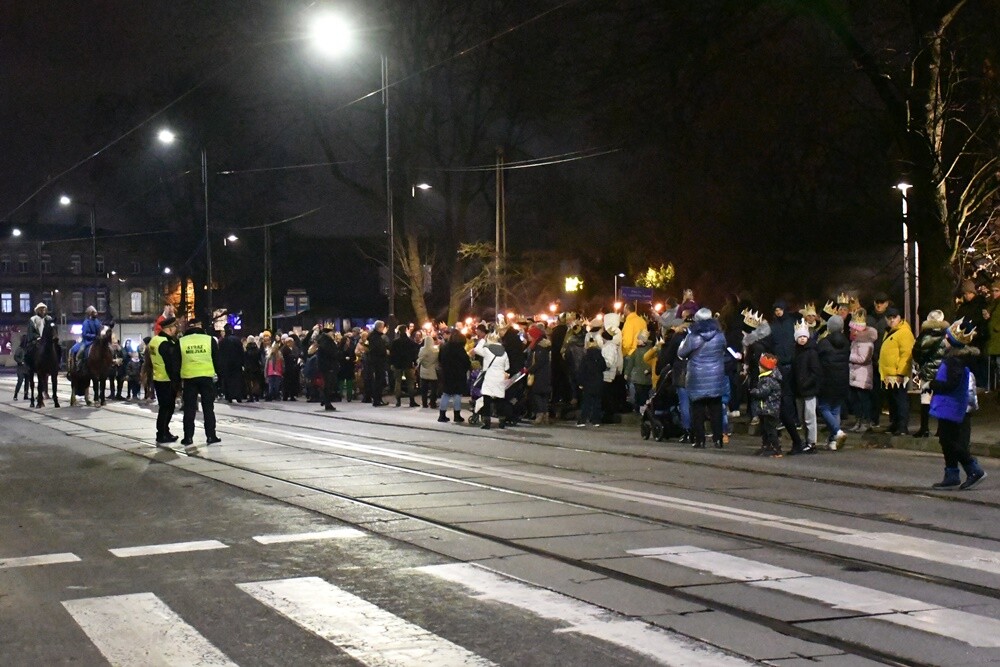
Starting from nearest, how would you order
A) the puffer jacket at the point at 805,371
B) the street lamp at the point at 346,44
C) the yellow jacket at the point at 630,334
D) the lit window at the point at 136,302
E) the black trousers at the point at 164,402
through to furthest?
the puffer jacket at the point at 805,371, the black trousers at the point at 164,402, the yellow jacket at the point at 630,334, the street lamp at the point at 346,44, the lit window at the point at 136,302

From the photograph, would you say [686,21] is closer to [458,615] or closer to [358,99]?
[458,615]

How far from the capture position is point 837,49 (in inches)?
937

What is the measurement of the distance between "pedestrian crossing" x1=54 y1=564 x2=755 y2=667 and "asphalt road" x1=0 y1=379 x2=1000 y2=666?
2 centimetres

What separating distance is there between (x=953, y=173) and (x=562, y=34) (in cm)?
753

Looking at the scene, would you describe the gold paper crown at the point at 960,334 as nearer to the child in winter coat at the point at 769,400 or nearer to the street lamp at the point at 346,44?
the child in winter coat at the point at 769,400

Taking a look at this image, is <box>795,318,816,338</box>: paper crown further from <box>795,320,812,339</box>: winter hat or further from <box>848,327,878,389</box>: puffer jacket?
<box>848,327,878,389</box>: puffer jacket

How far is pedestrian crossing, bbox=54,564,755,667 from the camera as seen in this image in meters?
6.23

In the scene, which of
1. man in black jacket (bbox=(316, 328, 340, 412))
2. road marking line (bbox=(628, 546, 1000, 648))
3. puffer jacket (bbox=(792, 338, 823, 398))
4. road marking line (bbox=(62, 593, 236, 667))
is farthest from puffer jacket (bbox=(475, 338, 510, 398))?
road marking line (bbox=(62, 593, 236, 667))

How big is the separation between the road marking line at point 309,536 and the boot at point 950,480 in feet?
19.5

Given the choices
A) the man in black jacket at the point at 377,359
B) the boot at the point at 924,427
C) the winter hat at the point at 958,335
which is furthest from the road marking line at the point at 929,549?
the man in black jacket at the point at 377,359

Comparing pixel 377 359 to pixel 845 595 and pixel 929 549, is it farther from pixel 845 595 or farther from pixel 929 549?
pixel 845 595

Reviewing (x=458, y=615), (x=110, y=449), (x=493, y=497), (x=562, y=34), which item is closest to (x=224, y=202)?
(x=562, y=34)

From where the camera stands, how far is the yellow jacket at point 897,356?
1706 centimetres

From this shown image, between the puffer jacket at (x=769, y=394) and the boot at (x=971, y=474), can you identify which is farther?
the puffer jacket at (x=769, y=394)
